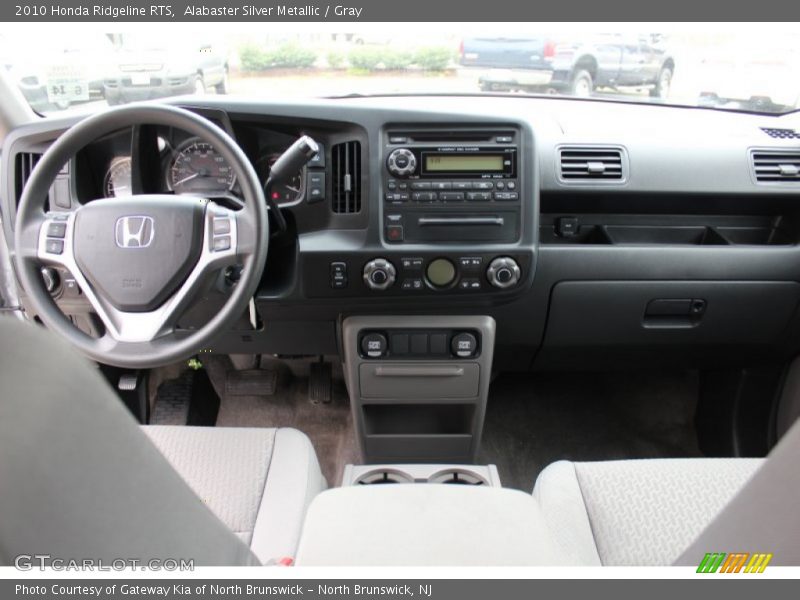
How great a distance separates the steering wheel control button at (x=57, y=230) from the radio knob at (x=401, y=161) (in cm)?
82

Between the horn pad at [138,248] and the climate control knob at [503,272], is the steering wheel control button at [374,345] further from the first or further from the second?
the horn pad at [138,248]

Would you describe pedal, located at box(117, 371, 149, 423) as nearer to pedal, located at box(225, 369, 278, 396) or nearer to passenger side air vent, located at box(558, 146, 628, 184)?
pedal, located at box(225, 369, 278, 396)

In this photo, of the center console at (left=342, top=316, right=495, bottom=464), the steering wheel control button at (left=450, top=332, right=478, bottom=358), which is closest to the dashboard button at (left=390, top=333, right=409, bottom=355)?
the center console at (left=342, top=316, right=495, bottom=464)

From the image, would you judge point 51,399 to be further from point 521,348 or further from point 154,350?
point 521,348

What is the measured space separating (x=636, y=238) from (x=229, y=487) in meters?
1.50

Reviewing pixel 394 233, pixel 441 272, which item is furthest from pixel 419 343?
pixel 394 233

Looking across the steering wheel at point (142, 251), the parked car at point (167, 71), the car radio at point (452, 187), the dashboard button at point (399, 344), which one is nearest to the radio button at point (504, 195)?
the car radio at point (452, 187)

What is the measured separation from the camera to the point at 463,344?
1796mm

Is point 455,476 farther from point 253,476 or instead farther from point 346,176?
point 346,176

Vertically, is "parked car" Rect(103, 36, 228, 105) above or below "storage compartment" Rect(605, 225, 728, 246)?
above

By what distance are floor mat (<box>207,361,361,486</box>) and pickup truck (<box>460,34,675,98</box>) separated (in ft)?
4.42

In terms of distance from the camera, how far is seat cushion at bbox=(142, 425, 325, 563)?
129cm

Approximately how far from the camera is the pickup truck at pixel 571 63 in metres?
1.85

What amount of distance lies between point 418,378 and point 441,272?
0.36 metres
